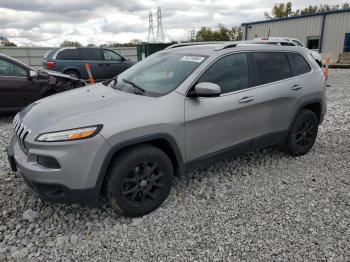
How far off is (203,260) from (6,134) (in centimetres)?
465

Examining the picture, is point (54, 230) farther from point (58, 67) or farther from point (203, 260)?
point (58, 67)

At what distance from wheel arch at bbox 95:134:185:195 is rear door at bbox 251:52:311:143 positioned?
122 cm

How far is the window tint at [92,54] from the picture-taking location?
11.9m

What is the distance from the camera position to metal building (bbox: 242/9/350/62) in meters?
22.2

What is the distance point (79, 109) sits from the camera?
2.72 metres

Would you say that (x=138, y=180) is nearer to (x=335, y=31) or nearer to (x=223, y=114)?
(x=223, y=114)

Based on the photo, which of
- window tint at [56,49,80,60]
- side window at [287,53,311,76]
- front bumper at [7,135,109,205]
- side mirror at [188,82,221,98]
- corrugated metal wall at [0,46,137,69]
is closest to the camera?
front bumper at [7,135,109,205]

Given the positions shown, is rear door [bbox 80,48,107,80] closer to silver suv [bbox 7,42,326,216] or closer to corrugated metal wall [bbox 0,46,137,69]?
corrugated metal wall [bbox 0,46,137,69]

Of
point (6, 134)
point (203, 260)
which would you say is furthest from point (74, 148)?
point (6, 134)

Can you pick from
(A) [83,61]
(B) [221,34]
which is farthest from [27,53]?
(B) [221,34]

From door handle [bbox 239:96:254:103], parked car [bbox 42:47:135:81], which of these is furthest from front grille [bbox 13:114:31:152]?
parked car [bbox 42:47:135:81]

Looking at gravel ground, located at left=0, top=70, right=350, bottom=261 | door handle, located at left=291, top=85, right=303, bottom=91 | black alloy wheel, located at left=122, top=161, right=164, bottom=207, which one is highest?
door handle, located at left=291, top=85, right=303, bottom=91

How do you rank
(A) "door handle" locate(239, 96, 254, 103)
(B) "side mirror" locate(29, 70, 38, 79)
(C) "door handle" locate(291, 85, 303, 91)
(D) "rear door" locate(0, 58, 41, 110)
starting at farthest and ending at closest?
(B) "side mirror" locate(29, 70, 38, 79), (D) "rear door" locate(0, 58, 41, 110), (C) "door handle" locate(291, 85, 303, 91), (A) "door handle" locate(239, 96, 254, 103)

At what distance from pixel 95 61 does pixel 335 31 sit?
1983 cm
